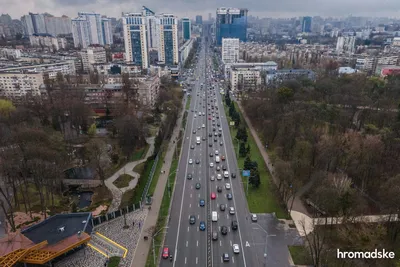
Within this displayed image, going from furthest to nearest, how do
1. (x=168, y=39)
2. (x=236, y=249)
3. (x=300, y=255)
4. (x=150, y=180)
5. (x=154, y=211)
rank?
(x=168, y=39) < (x=150, y=180) < (x=154, y=211) < (x=236, y=249) < (x=300, y=255)

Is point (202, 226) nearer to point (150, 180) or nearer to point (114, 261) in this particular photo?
point (114, 261)

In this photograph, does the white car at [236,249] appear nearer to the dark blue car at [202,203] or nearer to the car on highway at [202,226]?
the car on highway at [202,226]

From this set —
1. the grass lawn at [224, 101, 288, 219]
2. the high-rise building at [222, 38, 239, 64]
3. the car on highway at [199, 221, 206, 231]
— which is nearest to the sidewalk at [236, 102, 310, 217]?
the grass lawn at [224, 101, 288, 219]

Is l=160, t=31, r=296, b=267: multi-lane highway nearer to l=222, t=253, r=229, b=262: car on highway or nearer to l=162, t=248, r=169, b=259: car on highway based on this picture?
l=222, t=253, r=229, b=262: car on highway

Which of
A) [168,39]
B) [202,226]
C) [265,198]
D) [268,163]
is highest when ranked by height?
[168,39]

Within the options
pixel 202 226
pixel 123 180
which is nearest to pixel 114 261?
pixel 202 226
